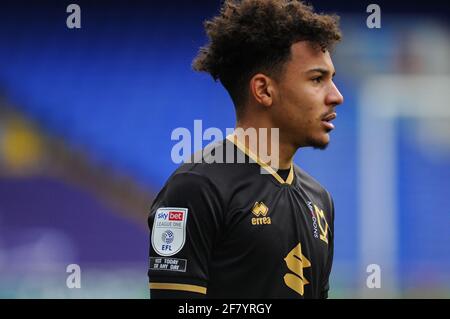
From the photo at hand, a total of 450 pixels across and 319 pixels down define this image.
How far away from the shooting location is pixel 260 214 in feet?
7.82

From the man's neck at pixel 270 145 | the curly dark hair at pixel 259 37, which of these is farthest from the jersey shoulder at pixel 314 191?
the curly dark hair at pixel 259 37

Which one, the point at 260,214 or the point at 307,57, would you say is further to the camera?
the point at 307,57

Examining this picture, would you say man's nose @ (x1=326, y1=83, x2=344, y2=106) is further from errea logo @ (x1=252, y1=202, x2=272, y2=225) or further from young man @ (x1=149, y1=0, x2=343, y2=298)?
errea logo @ (x1=252, y1=202, x2=272, y2=225)

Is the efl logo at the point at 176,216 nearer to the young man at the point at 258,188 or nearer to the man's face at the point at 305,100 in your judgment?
the young man at the point at 258,188

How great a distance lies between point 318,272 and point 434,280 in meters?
3.24

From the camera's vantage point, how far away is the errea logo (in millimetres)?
2361

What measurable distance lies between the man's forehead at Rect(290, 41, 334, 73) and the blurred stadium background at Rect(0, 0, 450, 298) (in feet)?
10.0

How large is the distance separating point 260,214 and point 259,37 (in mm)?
635

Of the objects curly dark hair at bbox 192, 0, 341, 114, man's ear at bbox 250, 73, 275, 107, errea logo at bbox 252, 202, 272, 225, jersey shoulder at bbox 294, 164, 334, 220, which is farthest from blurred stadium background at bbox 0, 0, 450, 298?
errea logo at bbox 252, 202, 272, 225

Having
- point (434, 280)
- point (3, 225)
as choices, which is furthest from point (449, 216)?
point (3, 225)

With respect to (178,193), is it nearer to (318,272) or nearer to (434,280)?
(318,272)

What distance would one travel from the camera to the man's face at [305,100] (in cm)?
254

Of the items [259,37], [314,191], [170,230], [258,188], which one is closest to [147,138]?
[314,191]

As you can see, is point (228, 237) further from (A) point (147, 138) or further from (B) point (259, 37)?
(A) point (147, 138)
